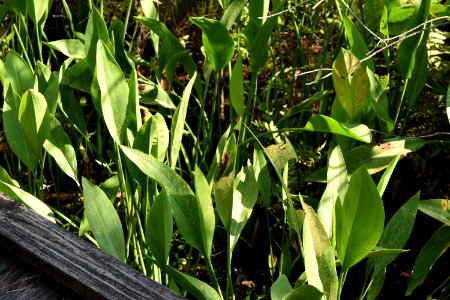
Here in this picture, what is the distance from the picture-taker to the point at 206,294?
1.17 meters

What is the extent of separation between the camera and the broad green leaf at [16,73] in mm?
1589

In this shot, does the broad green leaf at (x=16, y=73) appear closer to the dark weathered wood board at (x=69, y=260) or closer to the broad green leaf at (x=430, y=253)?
the dark weathered wood board at (x=69, y=260)

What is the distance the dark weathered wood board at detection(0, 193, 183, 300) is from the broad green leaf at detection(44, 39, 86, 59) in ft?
2.03

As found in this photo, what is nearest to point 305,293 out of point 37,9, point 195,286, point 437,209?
point 195,286

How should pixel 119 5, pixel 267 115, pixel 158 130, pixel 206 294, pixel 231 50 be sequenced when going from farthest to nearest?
pixel 119 5, pixel 267 115, pixel 231 50, pixel 158 130, pixel 206 294

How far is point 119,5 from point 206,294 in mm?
1301

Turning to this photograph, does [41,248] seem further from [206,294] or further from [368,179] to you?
[368,179]

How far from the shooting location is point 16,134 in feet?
4.93

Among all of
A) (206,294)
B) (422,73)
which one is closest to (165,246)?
(206,294)

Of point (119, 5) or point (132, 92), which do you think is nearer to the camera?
point (132, 92)

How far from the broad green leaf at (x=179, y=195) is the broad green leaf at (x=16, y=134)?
30 centimetres

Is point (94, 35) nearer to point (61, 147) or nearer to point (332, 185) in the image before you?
point (61, 147)

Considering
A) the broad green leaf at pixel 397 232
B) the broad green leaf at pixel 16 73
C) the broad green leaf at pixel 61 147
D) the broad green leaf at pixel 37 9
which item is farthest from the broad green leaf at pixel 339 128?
the broad green leaf at pixel 37 9

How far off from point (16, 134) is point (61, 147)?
0.10 m
